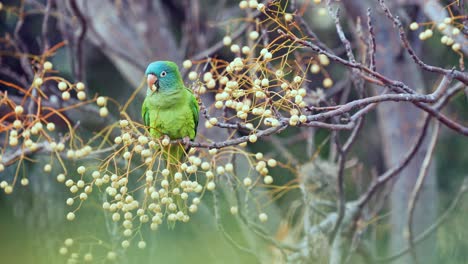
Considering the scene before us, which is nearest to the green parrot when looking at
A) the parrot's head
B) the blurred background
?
the parrot's head

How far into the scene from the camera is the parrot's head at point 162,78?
280cm

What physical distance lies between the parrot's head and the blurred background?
9.0 inches

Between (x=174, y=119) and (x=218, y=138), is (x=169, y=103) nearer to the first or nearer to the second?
(x=174, y=119)

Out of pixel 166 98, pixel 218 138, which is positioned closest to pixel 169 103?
pixel 166 98

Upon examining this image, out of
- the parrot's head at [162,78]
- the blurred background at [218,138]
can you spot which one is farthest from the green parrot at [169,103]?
the blurred background at [218,138]

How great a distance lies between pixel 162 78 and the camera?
280 cm

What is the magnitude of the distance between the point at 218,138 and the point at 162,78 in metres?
1.41

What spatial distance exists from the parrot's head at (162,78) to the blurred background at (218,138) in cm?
23

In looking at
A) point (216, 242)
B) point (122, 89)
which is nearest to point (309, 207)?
point (216, 242)

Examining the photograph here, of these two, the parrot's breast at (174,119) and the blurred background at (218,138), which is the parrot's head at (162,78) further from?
the blurred background at (218,138)

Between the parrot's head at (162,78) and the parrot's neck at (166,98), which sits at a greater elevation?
the parrot's head at (162,78)

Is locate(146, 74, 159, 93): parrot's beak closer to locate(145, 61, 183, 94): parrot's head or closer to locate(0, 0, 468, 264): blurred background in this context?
locate(145, 61, 183, 94): parrot's head

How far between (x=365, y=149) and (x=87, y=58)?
260 centimetres

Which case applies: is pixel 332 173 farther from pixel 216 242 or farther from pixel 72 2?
pixel 72 2
